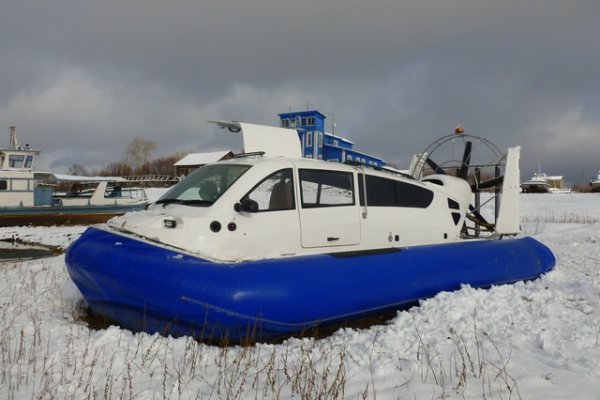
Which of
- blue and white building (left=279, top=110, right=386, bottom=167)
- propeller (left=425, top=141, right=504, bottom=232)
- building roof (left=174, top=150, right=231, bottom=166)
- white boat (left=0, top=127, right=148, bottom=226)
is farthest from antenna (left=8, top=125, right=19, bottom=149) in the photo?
building roof (left=174, top=150, right=231, bottom=166)

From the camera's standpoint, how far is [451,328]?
3.97 metres

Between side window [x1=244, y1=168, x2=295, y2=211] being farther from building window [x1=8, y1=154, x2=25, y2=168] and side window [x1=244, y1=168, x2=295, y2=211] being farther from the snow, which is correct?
building window [x1=8, y1=154, x2=25, y2=168]

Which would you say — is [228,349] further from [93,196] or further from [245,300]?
[93,196]

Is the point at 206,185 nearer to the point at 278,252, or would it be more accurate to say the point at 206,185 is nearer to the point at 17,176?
the point at 278,252

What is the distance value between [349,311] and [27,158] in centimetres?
2266

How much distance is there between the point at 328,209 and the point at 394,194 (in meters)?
1.14

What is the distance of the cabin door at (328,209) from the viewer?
199 inches

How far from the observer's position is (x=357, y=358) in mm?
3584

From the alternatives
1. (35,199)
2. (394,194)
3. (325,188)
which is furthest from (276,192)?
(35,199)

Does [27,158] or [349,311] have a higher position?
[27,158]

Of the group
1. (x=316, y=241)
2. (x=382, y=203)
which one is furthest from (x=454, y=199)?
(x=316, y=241)

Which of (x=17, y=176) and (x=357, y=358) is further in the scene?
(x=17, y=176)

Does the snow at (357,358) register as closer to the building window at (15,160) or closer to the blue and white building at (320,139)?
the building window at (15,160)

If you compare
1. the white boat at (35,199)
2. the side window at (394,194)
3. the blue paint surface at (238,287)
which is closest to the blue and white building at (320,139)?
the white boat at (35,199)
